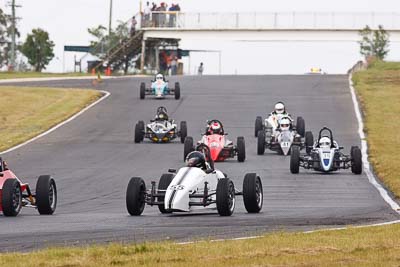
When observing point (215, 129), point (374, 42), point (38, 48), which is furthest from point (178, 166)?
point (38, 48)

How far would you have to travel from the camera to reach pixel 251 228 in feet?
59.1

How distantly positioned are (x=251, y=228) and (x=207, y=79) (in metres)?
58.3

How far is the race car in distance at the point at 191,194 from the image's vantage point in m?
20.6

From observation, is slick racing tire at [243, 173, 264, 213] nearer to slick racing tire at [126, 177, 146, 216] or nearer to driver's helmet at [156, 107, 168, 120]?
slick racing tire at [126, 177, 146, 216]

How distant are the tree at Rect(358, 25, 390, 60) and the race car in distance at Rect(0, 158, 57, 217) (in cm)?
7717

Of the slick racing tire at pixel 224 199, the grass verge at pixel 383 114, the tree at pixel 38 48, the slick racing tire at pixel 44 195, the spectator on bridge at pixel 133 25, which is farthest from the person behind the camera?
the tree at pixel 38 48

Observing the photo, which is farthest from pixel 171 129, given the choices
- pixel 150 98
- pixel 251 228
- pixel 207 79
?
pixel 207 79

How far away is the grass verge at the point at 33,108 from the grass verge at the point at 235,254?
26548 mm

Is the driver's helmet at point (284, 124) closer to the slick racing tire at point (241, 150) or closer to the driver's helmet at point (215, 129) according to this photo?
the driver's helmet at point (215, 129)

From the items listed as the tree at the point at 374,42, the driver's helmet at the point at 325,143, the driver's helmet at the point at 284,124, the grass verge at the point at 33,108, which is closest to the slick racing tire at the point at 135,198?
the driver's helmet at the point at 325,143

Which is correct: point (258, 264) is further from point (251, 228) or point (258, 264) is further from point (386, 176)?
point (386, 176)

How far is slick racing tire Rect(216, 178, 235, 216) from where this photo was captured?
2036cm

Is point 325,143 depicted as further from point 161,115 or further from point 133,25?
point 133,25

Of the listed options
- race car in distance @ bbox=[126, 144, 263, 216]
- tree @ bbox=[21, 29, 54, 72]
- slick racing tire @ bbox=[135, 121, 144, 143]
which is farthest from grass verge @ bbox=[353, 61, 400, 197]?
tree @ bbox=[21, 29, 54, 72]
